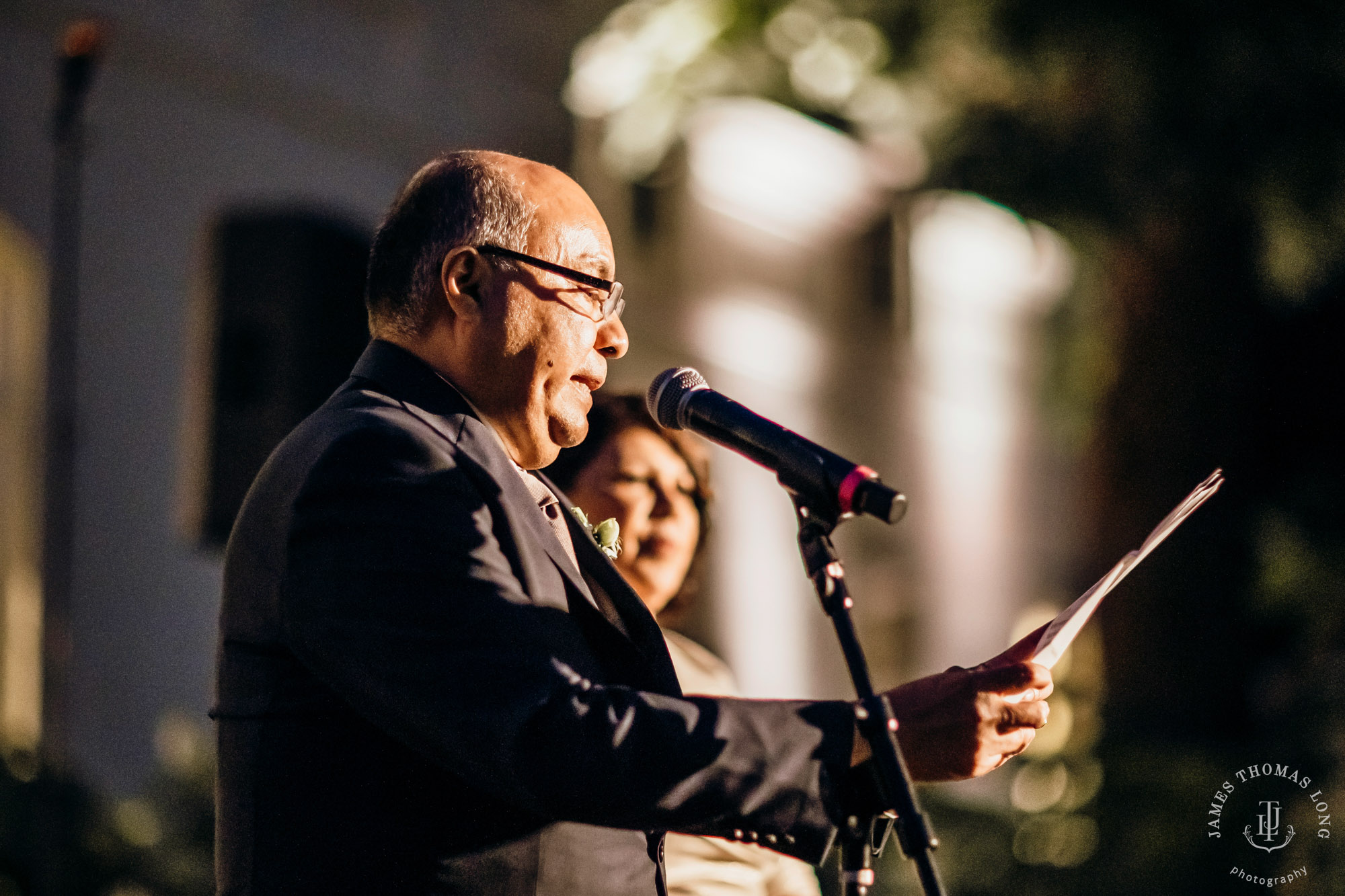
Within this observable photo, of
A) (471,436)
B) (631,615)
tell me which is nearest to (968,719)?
(631,615)

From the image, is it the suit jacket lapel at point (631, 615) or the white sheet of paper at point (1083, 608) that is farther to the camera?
the suit jacket lapel at point (631, 615)

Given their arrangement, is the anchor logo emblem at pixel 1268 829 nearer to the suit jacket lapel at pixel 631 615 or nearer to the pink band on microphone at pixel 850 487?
the suit jacket lapel at pixel 631 615

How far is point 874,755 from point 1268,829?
541cm

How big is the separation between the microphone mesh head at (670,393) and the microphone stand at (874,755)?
11.3 inches

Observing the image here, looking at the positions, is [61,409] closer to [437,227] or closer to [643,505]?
[643,505]

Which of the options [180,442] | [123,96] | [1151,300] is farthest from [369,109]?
[1151,300]

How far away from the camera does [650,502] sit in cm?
334

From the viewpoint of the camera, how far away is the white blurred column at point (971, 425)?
12844mm

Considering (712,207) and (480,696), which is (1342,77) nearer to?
(712,207)

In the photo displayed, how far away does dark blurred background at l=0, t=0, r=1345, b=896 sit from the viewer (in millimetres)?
6250

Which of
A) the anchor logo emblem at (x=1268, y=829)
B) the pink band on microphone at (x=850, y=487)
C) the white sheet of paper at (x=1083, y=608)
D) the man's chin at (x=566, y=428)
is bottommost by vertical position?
the anchor logo emblem at (x=1268, y=829)

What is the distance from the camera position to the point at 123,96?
675 centimetres

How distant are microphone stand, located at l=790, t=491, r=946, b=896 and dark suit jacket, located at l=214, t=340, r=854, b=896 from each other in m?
0.05

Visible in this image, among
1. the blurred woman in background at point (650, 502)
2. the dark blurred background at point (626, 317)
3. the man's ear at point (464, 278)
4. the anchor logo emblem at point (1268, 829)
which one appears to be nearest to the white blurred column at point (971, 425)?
the dark blurred background at point (626, 317)
